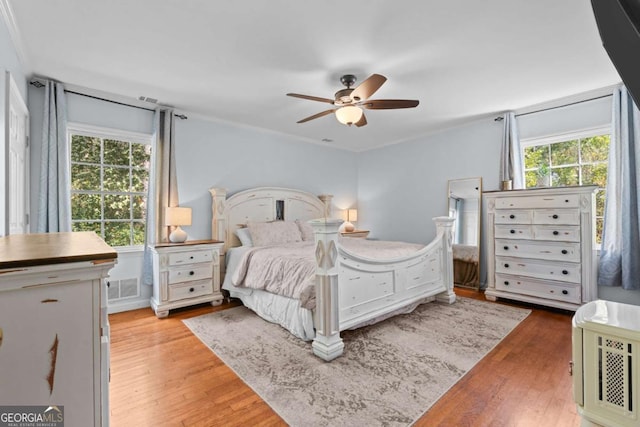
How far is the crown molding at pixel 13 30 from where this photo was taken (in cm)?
Answer: 190

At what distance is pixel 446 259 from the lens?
3.68 metres

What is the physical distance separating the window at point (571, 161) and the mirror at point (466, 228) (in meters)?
0.70

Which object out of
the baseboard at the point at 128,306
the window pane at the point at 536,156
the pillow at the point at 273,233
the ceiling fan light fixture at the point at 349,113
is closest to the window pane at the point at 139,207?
the baseboard at the point at 128,306

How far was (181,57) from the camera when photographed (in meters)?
2.56

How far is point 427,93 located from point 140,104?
3.36 m

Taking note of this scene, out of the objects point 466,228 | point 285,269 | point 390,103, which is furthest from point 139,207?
point 466,228

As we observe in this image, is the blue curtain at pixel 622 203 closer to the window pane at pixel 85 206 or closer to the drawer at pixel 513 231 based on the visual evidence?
the drawer at pixel 513 231

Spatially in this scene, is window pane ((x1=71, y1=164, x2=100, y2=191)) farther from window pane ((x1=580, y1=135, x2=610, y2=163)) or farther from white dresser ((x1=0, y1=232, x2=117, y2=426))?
window pane ((x1=580, y1=135, x2=610, y2=163))

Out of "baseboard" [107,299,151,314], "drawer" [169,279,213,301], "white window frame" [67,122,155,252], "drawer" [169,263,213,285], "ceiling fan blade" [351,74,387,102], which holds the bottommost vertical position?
Answer: "baseboard" [107,299,151,314]

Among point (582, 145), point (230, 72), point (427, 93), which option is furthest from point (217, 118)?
point (582, 145)

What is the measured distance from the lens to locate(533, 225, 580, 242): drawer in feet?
10.6

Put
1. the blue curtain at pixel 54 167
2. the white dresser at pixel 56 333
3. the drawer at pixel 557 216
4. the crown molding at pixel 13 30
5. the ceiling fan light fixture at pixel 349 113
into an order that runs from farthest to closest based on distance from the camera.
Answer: the drawer at pixel 557 216 → the blue curtain at pixel 54 167 → the ceiling fan light fixture at pixel 349 113 → the crown molding at pixel 13 30 → the white dresser at pixel 56 333

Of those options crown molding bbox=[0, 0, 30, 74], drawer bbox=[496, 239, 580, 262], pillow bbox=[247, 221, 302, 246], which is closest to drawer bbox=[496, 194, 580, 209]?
drawer bbox=[496, 239, 580, 262]

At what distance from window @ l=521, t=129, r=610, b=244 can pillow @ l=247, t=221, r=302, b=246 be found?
317 cm
